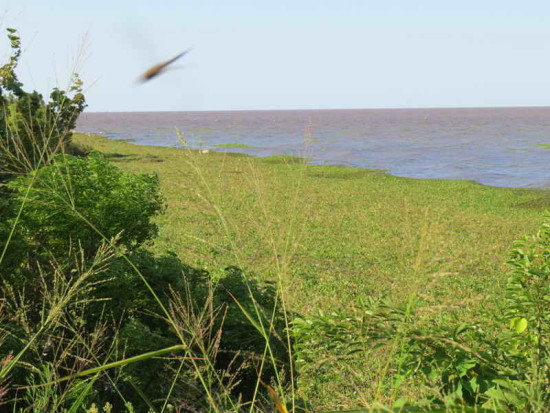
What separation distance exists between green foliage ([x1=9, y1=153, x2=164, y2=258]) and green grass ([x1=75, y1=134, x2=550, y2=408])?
47 cm

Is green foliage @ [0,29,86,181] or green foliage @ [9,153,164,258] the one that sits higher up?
green foliage @ [0,29,86,181]

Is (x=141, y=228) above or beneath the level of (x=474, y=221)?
above

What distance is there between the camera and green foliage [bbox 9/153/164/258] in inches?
204

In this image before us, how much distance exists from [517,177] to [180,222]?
83.2ft

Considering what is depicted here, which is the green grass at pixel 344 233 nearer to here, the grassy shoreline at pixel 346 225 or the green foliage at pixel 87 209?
the grassy shoreline at pixel 346 225

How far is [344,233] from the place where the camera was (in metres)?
15.6

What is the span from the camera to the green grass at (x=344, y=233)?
5.83 ft

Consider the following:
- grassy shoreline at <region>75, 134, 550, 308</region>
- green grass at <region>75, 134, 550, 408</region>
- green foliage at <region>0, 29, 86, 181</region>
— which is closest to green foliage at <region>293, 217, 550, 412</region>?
green grass at <region>75, 134, 550, 408</region>

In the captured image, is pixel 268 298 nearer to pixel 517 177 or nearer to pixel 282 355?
pixel 282 355

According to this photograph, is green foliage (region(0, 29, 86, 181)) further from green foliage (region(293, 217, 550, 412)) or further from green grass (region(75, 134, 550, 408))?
green foliage (region(293, 217, 550, 412))

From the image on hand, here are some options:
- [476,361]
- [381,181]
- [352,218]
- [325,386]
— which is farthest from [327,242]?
[381,181]

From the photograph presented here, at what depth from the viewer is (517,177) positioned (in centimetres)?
3531

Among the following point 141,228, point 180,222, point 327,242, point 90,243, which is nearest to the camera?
point 90,243

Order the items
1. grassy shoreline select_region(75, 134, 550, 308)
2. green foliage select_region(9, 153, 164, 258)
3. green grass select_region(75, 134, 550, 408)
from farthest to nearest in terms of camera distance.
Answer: green foliage select_region(9, 153, 164, 258)
grassy shoreline select_region(75, 134, 550, 308)
green grass select_region(75, 134, 550, 408)
